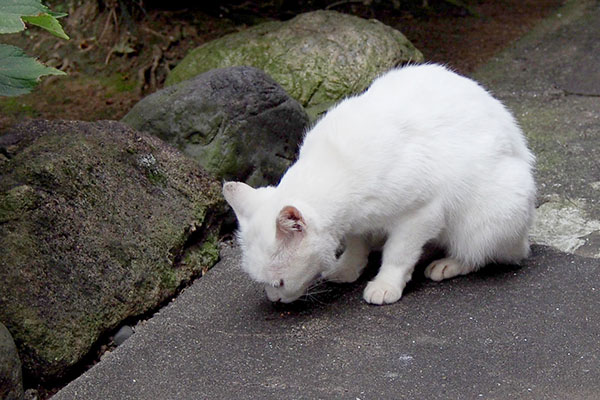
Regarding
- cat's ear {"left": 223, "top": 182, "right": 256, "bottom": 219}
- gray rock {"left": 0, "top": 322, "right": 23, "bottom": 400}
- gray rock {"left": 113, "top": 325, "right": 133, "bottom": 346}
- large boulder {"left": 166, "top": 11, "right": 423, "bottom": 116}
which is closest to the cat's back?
cat's ear {"left": 223, "top": 182, "right": 256, "bottom": 219}

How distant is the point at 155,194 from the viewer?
4461 millimetres

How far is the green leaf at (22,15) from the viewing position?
3.32m

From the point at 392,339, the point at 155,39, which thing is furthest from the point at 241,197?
the point at 155,39

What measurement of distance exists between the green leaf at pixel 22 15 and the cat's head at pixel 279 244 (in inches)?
41.8

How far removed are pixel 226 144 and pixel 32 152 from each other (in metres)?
1.25

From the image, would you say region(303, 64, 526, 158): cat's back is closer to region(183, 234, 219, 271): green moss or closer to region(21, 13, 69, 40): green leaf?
region(183, 234, 219, 271): green moss

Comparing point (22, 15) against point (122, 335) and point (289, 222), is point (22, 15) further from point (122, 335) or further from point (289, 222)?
point (122, 335)

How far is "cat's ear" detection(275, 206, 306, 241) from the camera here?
11.5ft

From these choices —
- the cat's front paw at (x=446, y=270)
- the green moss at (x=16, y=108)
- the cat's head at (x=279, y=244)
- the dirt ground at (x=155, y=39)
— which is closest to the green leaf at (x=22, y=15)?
the cat's head at (x=279, y=244)

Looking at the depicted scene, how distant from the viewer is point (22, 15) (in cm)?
335

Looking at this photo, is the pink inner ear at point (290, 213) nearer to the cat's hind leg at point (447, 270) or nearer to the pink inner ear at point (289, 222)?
the pink inner ear at point (289, 222)

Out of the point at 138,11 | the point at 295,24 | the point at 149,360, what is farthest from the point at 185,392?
the point at 138,11

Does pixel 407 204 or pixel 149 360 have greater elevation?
pixel 407 204

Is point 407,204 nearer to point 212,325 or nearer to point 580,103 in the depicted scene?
point 212,325
